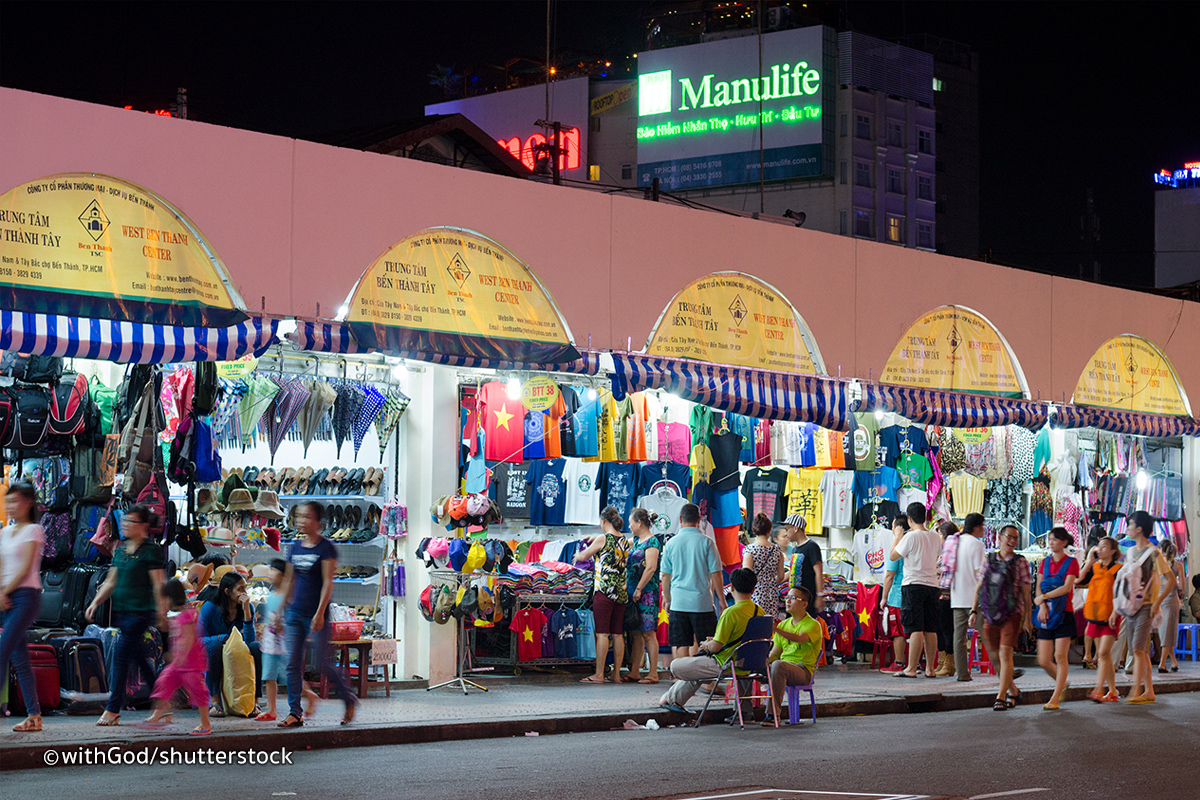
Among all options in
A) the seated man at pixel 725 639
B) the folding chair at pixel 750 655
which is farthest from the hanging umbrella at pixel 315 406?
the folding chair at pixel 750 655

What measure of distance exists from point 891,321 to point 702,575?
6.75m

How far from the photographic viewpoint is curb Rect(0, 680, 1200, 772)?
10453mm

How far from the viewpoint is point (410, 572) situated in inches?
611

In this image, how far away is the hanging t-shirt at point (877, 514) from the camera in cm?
1986

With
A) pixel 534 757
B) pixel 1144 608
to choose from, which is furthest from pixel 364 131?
pixel 534 757

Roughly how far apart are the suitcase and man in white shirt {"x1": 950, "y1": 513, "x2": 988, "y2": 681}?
33.0 ft

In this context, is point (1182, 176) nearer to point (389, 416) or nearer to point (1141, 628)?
point (1141, 628)

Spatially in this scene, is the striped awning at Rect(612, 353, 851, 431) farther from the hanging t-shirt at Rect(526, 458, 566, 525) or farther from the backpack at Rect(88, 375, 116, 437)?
the backpack at Rect(88, 375, 116, 437)

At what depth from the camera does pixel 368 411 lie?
603 inches

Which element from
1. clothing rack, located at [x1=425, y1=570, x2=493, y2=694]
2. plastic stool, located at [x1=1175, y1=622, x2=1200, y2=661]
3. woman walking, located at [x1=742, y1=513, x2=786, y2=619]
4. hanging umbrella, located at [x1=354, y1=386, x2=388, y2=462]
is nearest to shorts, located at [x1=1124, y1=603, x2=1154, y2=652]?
woman walking, located at [x1=742, y1=513, x2=786, y2=619]

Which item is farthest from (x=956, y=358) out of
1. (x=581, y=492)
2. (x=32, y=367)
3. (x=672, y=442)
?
(x=32, y=367)

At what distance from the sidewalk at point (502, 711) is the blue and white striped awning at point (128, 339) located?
300cm

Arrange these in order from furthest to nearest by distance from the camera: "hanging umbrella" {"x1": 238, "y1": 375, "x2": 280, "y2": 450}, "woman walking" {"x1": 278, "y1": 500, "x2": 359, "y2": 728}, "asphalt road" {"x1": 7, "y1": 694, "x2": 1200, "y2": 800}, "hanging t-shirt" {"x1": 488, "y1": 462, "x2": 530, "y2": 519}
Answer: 1. "hanging t-shirt" {"x1": 488, "y1": 462, "x2": 530, "y2": 519}
2. "hanging umbrella" {"x1": 238, "y1": 375, "x2": 280, "y2": 450}
3. "woman walking" {"x1": 278, "y1": 500, "x2": 359, "y2": 728}
4. "asphalt road" {"x1": 7, "y1": 694, "x2": 1200, "y2": 800}

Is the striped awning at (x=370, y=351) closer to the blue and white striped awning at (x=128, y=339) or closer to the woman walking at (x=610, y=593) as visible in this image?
the blue and white striped awning at (x=128, y=339)
